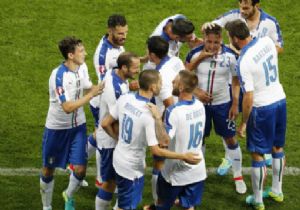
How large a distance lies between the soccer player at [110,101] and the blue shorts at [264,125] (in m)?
1.72

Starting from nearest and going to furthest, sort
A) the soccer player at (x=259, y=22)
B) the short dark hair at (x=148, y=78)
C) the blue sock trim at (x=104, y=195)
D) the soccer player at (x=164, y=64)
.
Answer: the short dark hair at (x=148, y=78) < the blue sock trim at (x=104, y=195) < the soccer player at (x=164, y=64) < the soccer player at (x=259, y=22)

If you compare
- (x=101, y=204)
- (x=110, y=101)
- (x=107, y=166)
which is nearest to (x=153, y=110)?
(x=110, y=101)

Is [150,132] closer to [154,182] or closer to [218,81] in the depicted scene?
[154,182]

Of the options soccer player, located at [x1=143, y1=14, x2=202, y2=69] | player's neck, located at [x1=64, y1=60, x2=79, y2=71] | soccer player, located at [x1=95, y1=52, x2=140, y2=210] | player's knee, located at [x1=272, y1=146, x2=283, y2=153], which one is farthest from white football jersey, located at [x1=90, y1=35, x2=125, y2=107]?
player's knee, located at [x1=272, y1=146, x2=283, y2=153]

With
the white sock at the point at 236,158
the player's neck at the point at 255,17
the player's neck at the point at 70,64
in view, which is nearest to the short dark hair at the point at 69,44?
the player's neck at the point at 70,64

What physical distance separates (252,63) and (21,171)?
370 cm

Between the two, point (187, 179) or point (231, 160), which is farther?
point (231, 160)

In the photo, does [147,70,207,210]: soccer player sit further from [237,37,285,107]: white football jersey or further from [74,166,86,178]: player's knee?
[74,166,86,178]: player's knee

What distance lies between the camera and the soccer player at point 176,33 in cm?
1000

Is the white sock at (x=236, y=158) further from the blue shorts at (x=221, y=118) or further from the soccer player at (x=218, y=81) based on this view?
the blue shorts at (x=221, y=118)

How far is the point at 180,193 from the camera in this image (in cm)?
887

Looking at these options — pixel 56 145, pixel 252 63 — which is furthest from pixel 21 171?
pixel 252 63

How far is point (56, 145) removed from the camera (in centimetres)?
970

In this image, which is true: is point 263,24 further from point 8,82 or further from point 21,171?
point 8,82
